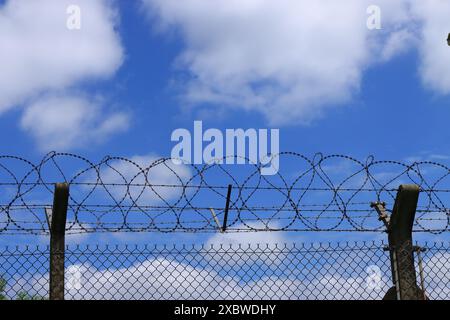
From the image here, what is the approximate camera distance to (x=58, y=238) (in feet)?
17.1

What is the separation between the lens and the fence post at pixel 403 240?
552 cm

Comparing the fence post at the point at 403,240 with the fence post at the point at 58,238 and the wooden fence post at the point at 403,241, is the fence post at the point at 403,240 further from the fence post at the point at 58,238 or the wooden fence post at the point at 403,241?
the fence post at the point at 58,238

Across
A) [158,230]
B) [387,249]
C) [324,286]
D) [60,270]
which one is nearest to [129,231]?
[158,230]

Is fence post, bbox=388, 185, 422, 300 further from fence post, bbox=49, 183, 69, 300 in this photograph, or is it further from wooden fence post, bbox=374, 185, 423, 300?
fence post, bbox=49, 183, 69, 300

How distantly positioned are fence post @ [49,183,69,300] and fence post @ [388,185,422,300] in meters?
2.78

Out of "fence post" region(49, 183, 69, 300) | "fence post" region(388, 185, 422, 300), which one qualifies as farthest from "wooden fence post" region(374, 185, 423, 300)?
"fence post" region(49, 183, 69, 300)

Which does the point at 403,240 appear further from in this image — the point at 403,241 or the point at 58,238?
the point at 58,238

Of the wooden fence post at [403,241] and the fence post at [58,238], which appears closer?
the fence post at [58,238]

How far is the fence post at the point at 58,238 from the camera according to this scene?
16.5 ft

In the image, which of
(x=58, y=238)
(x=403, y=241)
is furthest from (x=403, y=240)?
(x=58, y=238)

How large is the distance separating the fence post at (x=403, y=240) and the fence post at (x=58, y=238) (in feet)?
9.11

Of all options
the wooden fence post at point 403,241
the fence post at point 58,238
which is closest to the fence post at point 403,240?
the wooden fence post at point 403,241
